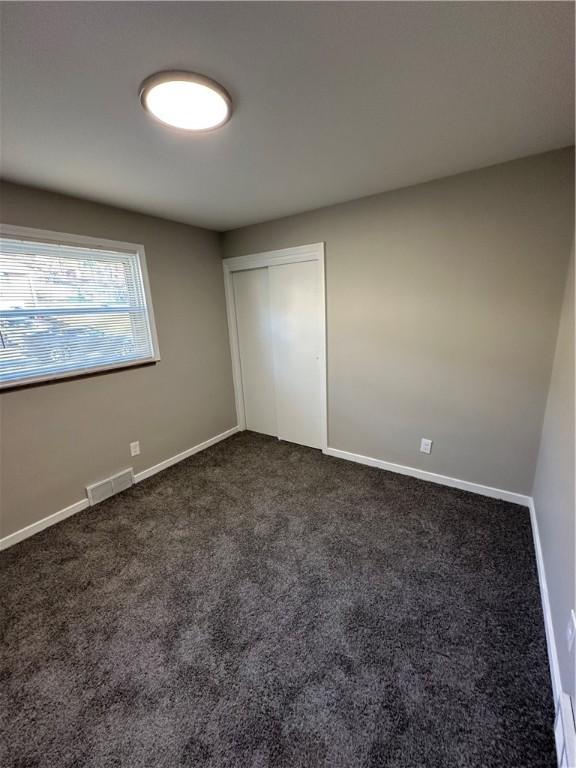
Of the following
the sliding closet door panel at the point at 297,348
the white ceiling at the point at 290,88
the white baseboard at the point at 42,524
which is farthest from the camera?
the sliding closet door panel at the point at 297,348

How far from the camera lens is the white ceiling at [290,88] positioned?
896 mm

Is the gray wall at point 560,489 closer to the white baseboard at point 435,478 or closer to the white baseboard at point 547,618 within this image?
the white baseboard at point 547,618

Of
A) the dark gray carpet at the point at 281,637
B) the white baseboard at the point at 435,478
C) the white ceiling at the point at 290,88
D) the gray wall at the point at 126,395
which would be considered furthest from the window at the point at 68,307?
the white baseboard at the point at 435,478

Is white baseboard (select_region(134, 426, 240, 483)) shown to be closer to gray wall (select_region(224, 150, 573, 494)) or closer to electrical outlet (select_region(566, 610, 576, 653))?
gray wall (select_region(224, 150, 573, 494))

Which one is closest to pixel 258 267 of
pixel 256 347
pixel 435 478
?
pixel 256 347

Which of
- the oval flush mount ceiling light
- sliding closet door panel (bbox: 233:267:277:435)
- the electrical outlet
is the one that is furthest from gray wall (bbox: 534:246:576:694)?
sliding closet door panel (bbox: 233:267:277:435)

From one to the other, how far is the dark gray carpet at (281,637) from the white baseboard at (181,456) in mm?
425

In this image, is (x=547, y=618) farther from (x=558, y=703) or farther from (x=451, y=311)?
(x=451, y=311)

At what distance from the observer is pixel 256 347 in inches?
140

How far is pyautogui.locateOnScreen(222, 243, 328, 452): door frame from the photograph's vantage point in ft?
9.20

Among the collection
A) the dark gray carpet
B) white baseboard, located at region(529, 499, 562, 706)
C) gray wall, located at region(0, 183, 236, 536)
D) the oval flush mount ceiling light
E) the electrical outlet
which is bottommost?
the dark gray carpet

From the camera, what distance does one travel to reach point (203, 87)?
3.79 feet

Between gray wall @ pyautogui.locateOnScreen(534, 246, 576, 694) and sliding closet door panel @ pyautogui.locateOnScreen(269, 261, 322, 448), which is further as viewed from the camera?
sliding closet door panel @ pyautogui.locateOnScreen(269, 261, 322, 448)

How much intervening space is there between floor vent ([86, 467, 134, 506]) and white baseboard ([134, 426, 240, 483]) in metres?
0.08
